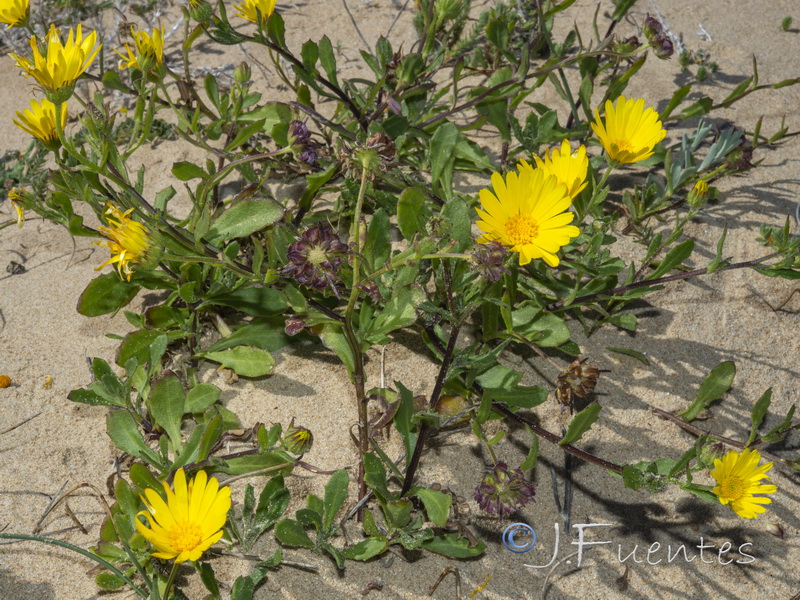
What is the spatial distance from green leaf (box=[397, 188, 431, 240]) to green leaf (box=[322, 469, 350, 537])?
2.62 ft

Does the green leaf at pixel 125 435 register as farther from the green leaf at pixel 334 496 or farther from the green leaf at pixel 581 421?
the green leaf at pixel 581 421

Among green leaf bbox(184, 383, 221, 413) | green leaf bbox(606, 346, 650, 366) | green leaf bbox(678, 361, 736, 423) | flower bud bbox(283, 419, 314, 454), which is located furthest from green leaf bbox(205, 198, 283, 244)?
green leaf bbox(678, 361, 736, 423)

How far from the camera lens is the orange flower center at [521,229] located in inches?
87.6

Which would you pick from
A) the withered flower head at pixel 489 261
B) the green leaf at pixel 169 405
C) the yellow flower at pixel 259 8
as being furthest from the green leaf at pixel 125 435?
the yellow flower at pixel 259 8

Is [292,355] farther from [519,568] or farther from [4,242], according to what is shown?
[4,242]

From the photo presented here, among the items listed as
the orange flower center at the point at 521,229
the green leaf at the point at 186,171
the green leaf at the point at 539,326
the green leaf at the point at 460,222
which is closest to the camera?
the orange flower center at the point at 521,229

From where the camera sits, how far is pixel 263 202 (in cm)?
249

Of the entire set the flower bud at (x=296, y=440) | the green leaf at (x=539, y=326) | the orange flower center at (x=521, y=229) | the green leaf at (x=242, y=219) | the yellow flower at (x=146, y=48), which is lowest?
the flower bud at (x=296, y=440)

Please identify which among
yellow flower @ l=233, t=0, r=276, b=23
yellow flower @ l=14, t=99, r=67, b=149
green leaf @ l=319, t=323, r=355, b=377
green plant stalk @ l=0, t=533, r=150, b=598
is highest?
yellow flower @ l=233, t=0, r=276, b=23

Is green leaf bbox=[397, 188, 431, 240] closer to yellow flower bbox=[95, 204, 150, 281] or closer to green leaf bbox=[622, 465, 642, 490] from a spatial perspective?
yellow flower bbox=[95, 204, 150, 281]

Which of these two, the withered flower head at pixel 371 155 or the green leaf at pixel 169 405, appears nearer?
the withered flower head at pixel 371 155

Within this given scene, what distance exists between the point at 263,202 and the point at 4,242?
4.26ft

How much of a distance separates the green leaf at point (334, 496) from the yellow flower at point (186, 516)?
13.8 inches

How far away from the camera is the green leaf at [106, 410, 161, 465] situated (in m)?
2.24
